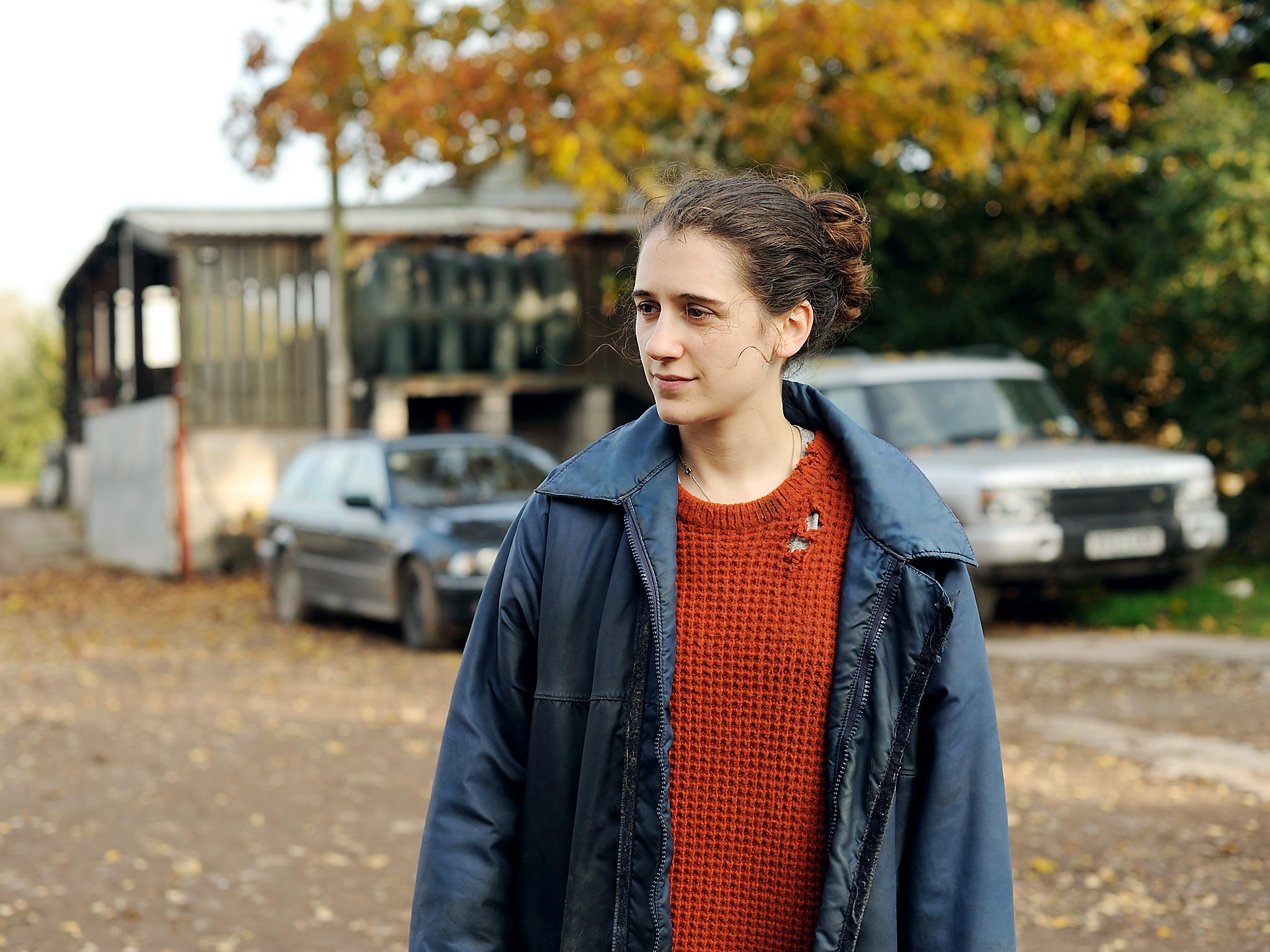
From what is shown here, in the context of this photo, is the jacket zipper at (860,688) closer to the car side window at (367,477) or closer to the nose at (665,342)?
the nose at (665,342)

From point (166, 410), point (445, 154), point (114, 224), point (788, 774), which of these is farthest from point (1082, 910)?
point (114, 224)

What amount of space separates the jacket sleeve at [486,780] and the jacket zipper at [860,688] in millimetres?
486

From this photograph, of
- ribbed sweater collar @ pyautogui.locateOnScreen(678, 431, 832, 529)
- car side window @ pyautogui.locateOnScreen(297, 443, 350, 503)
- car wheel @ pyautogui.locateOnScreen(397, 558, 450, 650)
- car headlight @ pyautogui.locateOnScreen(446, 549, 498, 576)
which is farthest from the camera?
car side window @ pyautogui.locateOnScreen(297, 443, 350, 503)

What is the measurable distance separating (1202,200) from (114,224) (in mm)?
14771

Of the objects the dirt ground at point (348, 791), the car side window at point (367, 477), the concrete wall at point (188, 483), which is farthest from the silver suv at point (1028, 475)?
the concrete wall at point (188, 483)

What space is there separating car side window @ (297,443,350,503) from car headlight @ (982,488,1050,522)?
5.48 meters

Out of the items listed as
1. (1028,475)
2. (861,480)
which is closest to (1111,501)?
(1028,475)

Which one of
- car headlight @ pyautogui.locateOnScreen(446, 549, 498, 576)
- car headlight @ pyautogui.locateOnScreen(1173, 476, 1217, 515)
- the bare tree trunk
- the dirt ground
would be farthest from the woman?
the bare tree trunk

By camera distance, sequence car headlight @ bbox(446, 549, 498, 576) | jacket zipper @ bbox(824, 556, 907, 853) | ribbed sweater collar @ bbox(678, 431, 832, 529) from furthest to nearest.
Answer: car headlight @ bbox(446, 549, 498, 576) → ribbed sweater collar @ bbox(678, 431, 832, 529) → jacket zipper @ bbox(824, 556, 907, 853)

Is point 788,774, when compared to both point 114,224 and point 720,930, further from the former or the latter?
point 114,224

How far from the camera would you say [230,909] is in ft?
17.6

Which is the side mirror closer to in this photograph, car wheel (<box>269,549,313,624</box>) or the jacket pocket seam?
car wheel (<box>269,549,313,624</box>)

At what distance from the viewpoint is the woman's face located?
7.39ft

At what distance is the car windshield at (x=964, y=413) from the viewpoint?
37.2 ft
